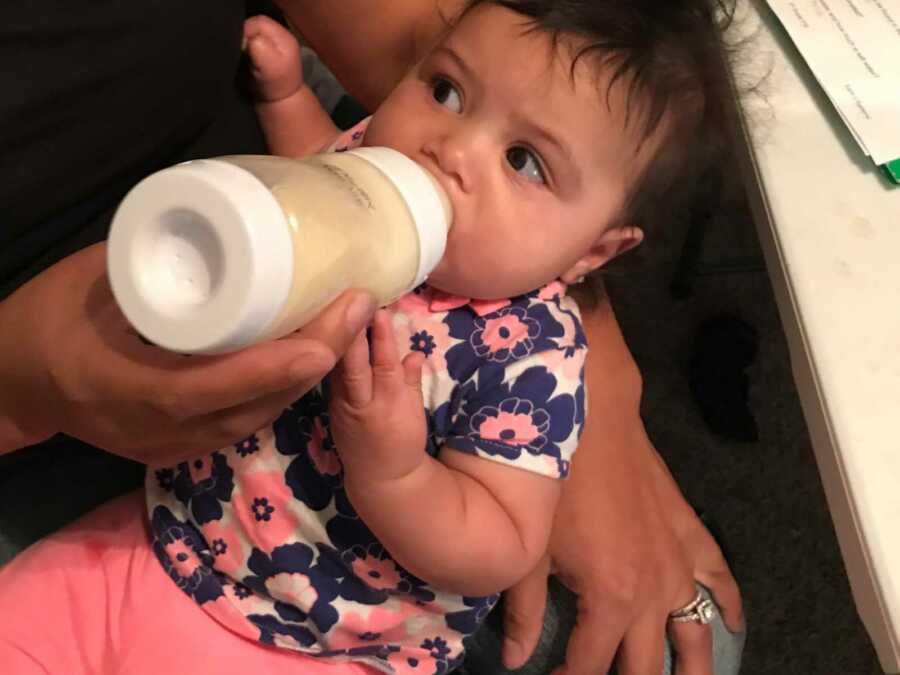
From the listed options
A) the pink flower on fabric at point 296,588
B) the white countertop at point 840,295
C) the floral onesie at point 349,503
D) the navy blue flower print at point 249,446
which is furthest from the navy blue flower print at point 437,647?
the white countertop at point 840,295

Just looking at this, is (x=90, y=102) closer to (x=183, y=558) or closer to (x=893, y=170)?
(x=183, y=558)

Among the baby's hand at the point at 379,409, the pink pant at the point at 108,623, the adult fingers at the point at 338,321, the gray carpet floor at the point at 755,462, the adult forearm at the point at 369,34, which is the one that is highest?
the adult fingers at the point at 338,321

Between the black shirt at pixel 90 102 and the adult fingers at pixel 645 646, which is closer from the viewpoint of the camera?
the black shirt at pixel 90 102

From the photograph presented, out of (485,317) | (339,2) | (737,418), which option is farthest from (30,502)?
(737,418)

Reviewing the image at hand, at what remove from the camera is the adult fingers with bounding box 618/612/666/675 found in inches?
28.9

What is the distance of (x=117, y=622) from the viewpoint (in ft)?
2.31

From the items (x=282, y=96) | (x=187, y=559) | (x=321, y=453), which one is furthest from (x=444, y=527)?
(x=282, y=96)

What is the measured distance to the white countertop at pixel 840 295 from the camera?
0.52 meters

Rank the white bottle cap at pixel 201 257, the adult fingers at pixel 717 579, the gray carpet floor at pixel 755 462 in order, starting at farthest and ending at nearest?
the gray carpet floor at pixel 755 462 → the adult fingers at pixel 717 579 → the white bottle cap at pixel 201 257

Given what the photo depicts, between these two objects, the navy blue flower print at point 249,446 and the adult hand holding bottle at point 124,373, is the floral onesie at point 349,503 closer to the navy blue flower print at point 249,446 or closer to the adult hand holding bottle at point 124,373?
the navy blue flower print at point 249,446

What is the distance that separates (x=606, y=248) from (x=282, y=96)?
334 millimetres

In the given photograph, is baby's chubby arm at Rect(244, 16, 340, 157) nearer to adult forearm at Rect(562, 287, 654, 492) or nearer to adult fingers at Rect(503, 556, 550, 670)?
adult forearm at Rect(562, 287, 654, 492)

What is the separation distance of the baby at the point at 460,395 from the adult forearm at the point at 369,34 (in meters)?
0.16

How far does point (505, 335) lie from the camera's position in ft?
2.15
